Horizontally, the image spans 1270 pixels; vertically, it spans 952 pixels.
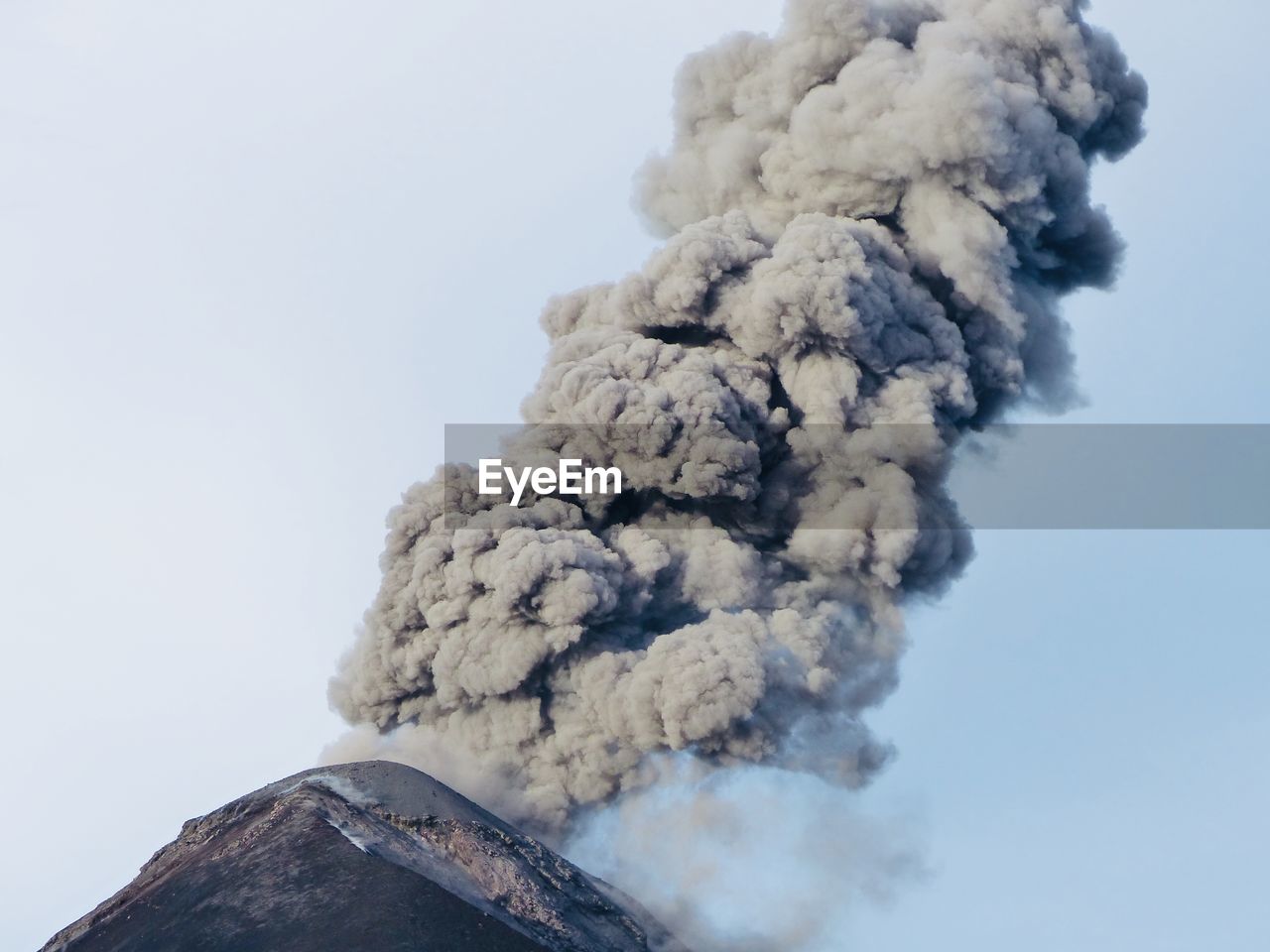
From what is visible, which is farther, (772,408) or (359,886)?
(772,408)

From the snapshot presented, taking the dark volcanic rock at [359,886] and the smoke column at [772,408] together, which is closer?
the dark volcanic rock at [359,886]

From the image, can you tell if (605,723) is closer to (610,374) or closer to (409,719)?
(409,719)

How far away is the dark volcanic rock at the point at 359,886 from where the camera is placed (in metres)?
27.2

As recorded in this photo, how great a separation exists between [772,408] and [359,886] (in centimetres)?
1268

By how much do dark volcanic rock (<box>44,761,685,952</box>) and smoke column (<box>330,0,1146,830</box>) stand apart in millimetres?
2191

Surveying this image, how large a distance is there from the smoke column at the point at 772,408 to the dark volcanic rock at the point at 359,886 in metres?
2.19

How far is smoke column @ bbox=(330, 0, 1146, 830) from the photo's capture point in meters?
31.9

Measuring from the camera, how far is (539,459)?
3381cm

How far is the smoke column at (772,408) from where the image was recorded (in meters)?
31.9

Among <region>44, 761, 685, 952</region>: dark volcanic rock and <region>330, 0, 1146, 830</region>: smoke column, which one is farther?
<region>330, 0, 1146, 830</region>: smoke column

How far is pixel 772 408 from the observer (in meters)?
35.9

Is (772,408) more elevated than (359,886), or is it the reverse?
(772,408)

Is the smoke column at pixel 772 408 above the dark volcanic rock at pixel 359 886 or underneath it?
above

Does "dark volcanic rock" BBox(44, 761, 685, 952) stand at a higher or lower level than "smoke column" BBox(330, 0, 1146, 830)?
lower
